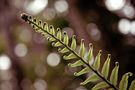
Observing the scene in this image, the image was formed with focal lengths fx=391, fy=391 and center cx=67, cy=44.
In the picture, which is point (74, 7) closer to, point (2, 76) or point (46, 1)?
point (46, 1)

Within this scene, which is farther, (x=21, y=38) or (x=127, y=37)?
(x=21, y=38)

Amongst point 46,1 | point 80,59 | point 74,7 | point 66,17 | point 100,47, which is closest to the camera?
point 80,59

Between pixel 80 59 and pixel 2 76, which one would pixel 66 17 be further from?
pixel 80 59

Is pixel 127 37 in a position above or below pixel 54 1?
below

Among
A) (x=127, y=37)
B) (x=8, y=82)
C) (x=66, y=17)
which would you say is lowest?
(x=8, y=82)

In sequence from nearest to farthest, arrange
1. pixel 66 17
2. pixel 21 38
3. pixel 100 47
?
pixel 100 47, pixel 66 17, pixel 21 38

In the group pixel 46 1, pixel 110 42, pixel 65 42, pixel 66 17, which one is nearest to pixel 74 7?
pixel 66 17

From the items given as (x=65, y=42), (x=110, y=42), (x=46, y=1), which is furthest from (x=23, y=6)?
(x=65, y=42)
